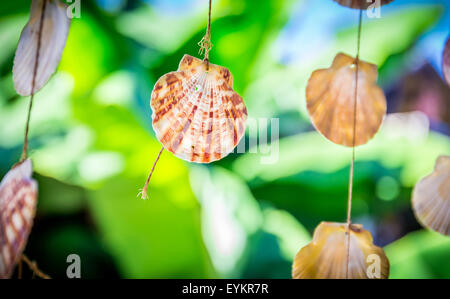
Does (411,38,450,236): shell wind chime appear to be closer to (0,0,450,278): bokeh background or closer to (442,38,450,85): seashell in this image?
→ (442,38,450,85): seashell

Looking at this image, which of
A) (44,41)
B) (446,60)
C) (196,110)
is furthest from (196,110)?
(446,60)

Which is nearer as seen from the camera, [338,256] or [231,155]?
[338,256]

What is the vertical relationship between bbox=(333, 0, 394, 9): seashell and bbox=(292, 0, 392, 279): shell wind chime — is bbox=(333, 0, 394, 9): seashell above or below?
above

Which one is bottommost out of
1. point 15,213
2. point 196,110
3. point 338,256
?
point 338,256

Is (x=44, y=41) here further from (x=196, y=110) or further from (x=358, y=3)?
(x=358, y=3)

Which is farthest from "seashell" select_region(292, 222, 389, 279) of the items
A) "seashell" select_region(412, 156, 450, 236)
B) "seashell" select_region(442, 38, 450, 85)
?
"seashell" select_region(442, 38, 450, 85)

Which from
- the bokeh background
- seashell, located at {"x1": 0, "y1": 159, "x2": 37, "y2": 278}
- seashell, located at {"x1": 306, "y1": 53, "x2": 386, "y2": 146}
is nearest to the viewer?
seashell, located at {"x1": 0, "y1": 159, "x2": 37, "y2": 278}

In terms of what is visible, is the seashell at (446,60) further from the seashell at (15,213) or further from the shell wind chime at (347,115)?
the seashell at (15,213)
